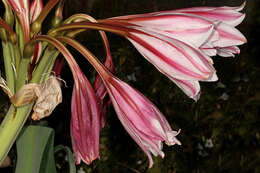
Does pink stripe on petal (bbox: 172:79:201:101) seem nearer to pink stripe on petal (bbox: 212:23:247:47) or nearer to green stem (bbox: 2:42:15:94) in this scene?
pink stripe on petal (bbox: 212:23:247:47)

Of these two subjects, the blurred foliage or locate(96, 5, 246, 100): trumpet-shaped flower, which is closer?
locate(96, 5, 246, 100): trumpet-shaped flower

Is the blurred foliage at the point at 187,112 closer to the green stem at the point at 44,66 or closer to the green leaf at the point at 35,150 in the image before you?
the green leaf at the point at 35,150

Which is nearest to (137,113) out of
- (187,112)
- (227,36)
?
(227,36)

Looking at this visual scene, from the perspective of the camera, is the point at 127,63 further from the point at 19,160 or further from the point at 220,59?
the point at 19,160

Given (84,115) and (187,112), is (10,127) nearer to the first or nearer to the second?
(84,115)

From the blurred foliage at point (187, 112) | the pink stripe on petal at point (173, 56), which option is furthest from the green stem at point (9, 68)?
the blurred foliage at point (187, 112)

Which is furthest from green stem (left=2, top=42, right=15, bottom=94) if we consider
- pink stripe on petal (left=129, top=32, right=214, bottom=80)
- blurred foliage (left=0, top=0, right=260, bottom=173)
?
blurred foliage (left=0, top=0, right=260, bottom=173)

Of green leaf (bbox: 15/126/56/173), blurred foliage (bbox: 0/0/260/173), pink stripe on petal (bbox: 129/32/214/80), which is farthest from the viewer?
blurred foliage (bbox: 0/0/260/173)

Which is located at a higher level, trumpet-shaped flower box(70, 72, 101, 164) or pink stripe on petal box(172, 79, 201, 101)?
pink stripe on petal box(172, 79, 201, 101)
